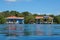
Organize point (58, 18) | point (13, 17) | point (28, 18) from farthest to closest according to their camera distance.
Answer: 1. point (13, 17)
2. point (28, 18)
3. point (58, 18)

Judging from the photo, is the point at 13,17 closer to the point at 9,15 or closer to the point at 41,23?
the point at 9,15

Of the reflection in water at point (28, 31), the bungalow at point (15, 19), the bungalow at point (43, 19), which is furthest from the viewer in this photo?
the bungalow at point (15, 19)

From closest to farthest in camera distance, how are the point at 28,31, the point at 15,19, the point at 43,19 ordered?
the point at 28,31
the point at 43,19
the point at 15,19

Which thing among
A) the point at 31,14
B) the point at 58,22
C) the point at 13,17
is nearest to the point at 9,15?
the point at 13,17

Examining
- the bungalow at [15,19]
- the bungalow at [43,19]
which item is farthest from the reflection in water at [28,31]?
the bungalow at [15,19]

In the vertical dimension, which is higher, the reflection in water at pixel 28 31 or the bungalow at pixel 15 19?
→ the bungalow at pixel 15 19

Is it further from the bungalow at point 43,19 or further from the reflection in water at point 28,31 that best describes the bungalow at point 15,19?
the reflection in water at point 28,31

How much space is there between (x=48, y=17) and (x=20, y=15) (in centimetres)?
591

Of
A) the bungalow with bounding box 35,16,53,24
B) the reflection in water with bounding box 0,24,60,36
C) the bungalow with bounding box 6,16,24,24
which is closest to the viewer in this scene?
the reflection in water with bounding box 0,24,60,36

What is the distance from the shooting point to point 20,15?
34.1 metres

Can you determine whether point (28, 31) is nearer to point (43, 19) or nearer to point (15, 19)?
point (43, 19)

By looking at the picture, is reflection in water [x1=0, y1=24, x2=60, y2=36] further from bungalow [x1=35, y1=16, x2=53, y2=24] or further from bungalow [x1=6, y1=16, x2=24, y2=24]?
bungalow [x1=6, y1=16, x2=24, y2=24]

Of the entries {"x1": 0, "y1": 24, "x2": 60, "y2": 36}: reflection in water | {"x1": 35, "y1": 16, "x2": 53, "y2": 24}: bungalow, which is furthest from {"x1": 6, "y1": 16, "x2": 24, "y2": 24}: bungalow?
{"x1": 0, "y1": 24, "x2": 60, "y2": 36}: reflection in water

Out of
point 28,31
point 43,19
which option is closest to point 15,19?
point 43,19
